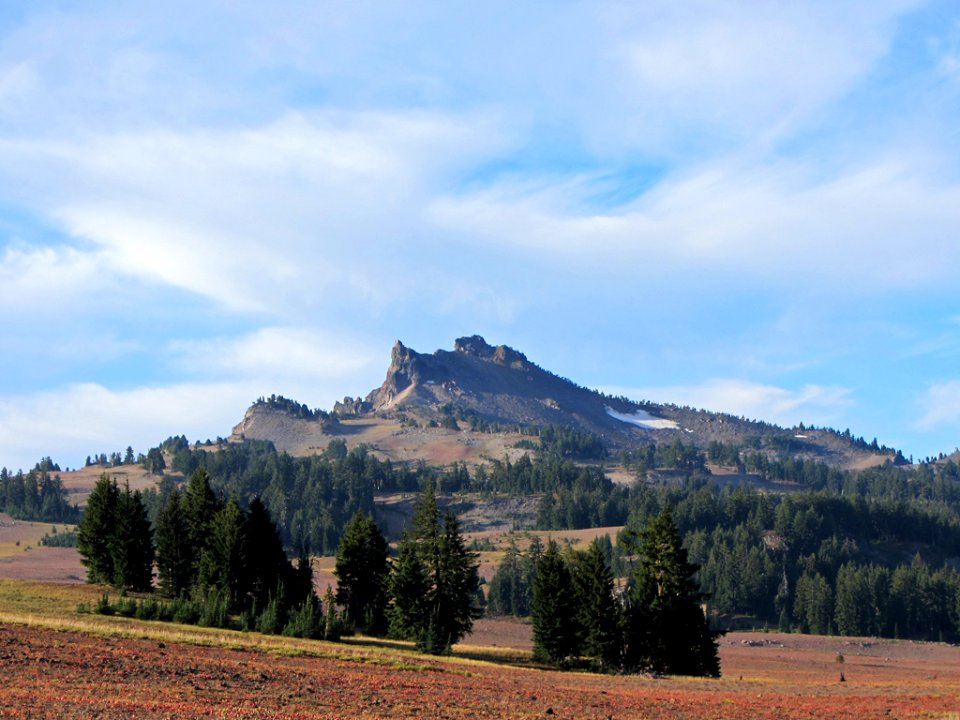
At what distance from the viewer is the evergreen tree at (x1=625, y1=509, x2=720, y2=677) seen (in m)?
72.9

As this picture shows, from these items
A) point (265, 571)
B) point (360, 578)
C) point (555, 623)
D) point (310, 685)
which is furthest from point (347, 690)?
point (360, 578)

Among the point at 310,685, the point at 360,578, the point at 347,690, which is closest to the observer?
the point at 347,690

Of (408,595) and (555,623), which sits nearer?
(555,623)

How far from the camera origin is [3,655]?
129 feet

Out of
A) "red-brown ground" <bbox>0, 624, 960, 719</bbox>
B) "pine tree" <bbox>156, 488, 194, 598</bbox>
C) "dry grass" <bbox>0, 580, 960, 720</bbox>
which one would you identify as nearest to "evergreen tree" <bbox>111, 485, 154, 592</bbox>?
"pine tree" <bbox>156, 488, 194, 598</bbox>

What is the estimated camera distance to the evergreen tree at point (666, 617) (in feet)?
239

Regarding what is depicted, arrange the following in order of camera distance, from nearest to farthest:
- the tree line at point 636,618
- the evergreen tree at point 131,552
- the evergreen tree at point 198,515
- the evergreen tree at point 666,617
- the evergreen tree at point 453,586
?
the tree line at point 636,618 → the evergreen tree at point 666,617 → the evergreen tree at point 453,586 → the evergreen tree at point 198,515 → the evergreen tree at point 131,552

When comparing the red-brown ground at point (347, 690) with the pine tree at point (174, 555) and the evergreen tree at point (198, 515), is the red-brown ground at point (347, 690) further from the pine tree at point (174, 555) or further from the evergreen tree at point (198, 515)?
the pine tree at point (174, 555)

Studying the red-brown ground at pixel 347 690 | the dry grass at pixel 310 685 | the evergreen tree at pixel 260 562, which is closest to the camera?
the red-brown ground at pixel 347 690

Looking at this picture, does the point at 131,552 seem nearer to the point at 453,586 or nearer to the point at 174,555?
the point at 174,555

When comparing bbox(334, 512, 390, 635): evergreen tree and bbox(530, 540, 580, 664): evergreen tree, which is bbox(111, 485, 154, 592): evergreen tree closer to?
bbox(334, 512, 390, 635): evergreen tree

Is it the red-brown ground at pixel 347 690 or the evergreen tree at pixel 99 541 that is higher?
the evergreen tree at pixel 99 541

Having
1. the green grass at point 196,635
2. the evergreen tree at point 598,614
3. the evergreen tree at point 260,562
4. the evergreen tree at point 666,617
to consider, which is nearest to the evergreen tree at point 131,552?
the green grass at point 196,635

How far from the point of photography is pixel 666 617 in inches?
2889
